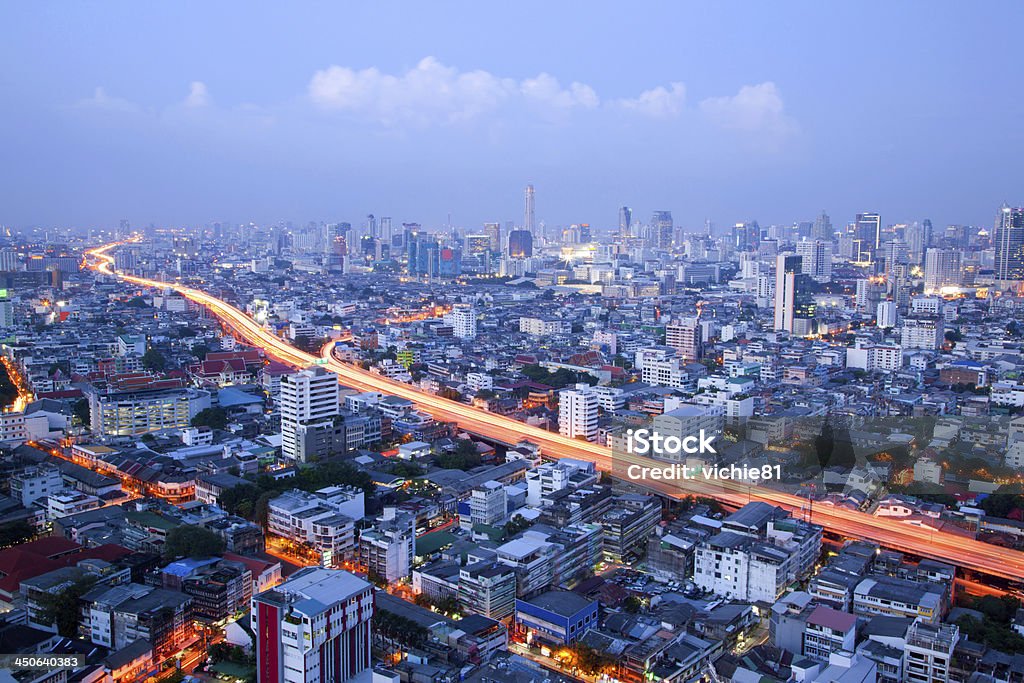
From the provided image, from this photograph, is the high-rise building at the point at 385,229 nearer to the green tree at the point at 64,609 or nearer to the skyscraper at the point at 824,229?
the skyscraper at the point at 824,229

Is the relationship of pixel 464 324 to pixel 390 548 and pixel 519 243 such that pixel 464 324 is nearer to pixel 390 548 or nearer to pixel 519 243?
pixel 390 548

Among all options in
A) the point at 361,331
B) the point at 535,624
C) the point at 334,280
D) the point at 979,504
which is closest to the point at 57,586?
the point at 535,624

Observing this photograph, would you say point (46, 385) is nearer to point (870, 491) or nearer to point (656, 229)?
point (870, 491)

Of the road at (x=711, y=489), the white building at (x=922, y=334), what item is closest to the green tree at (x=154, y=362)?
the road at (x=711, y=489)

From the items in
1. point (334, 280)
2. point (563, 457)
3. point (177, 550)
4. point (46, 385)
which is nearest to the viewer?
point (177, 550)

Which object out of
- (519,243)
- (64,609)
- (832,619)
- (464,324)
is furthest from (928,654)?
(519,243)

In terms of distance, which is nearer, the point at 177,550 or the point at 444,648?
the point at 444,648
